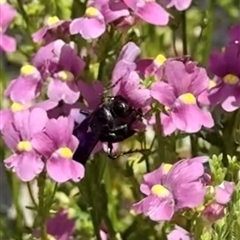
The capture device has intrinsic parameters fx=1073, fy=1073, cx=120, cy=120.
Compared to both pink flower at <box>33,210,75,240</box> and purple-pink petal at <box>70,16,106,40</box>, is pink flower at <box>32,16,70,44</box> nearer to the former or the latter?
purple-pink petal at <box>70,16,106,40</box>

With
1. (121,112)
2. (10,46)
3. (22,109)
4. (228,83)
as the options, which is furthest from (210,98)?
(10,46)

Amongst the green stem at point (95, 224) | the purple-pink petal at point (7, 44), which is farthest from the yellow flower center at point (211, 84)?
the purple-pink petal at point (7, 44)

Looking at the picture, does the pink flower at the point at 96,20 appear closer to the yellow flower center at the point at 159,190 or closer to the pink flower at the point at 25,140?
the pink flower at the point at 25,140

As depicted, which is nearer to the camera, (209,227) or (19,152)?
(209,227)

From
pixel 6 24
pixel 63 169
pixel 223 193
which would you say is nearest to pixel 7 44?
pixel 6 24

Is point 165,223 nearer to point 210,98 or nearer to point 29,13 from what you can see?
point 210,98

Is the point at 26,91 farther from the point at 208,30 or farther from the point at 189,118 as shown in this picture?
the point at 208,30

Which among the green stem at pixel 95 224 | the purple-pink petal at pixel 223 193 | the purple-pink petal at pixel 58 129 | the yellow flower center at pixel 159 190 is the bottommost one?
the green stem at pixel 95 224
